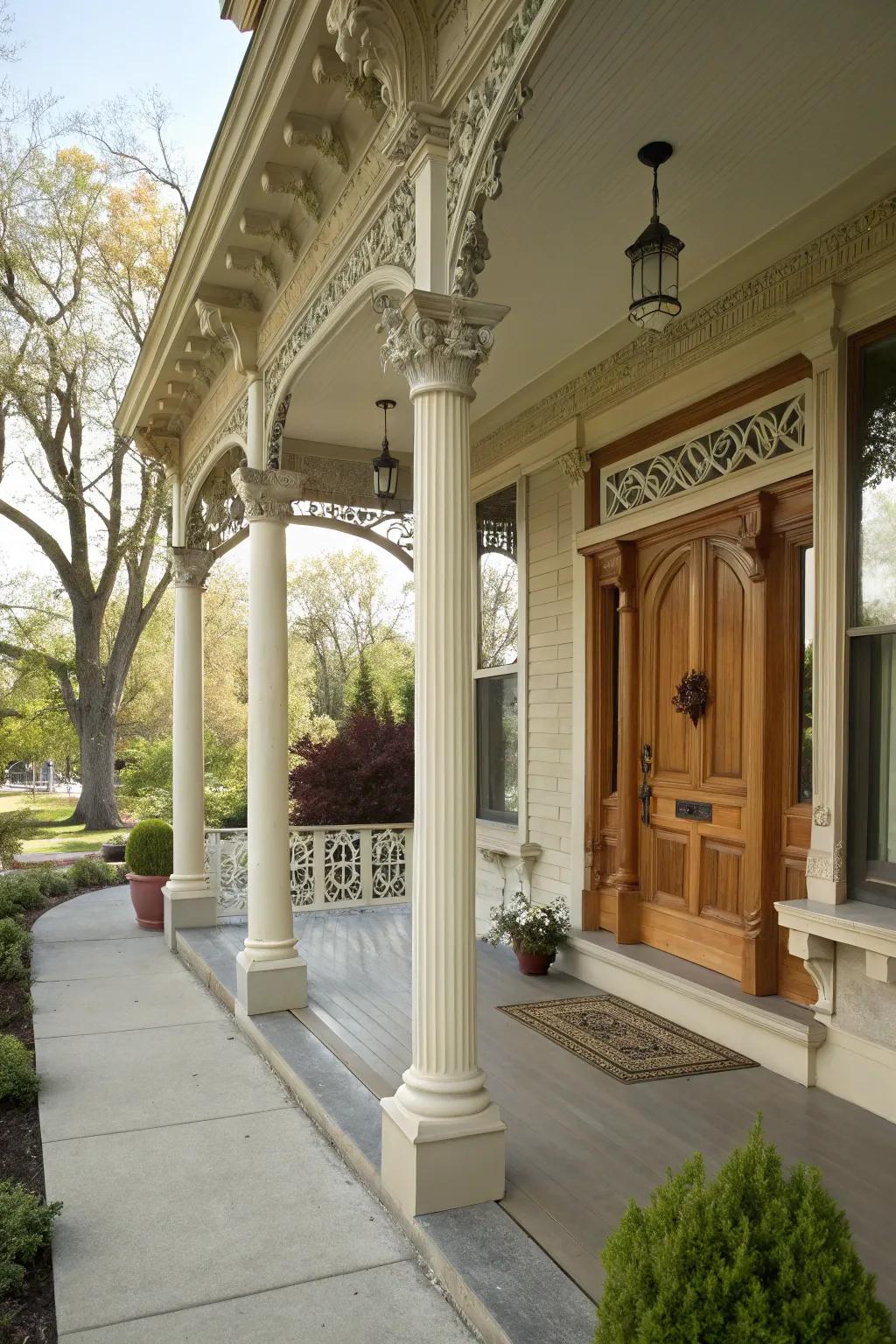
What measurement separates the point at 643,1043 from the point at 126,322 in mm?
16755

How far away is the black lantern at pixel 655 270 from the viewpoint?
385 centimetres

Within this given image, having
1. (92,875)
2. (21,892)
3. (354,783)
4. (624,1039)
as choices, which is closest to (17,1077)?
(624,1039)

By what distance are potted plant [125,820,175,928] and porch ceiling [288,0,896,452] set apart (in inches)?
196

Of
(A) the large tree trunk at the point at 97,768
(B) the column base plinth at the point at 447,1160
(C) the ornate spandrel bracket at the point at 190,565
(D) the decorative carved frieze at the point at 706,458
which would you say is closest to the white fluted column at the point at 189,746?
(C) the ornate spandrel bracket at the point at 190,565

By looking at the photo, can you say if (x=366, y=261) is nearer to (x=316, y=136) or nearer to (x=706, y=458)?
(x=316, y=136)

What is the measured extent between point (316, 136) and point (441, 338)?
1.51 m

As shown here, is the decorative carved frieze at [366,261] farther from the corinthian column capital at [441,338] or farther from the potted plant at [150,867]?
the potted plant at [150,867]

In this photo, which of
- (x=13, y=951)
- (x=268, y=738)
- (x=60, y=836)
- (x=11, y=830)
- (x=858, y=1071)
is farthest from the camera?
(x=60, y=836)

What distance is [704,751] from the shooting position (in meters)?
5.25

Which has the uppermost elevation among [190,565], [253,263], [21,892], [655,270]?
[253,263]

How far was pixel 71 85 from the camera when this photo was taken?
1770 cm

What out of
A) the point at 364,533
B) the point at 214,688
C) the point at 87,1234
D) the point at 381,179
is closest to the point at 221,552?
the point at 364,533

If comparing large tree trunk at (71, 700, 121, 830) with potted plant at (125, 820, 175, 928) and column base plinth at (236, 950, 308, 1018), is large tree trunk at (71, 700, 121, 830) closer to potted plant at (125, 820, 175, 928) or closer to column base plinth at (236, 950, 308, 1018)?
potted plant at (125, 820, 175, 928)

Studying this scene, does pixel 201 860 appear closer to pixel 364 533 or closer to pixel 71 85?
pixel 364 533
